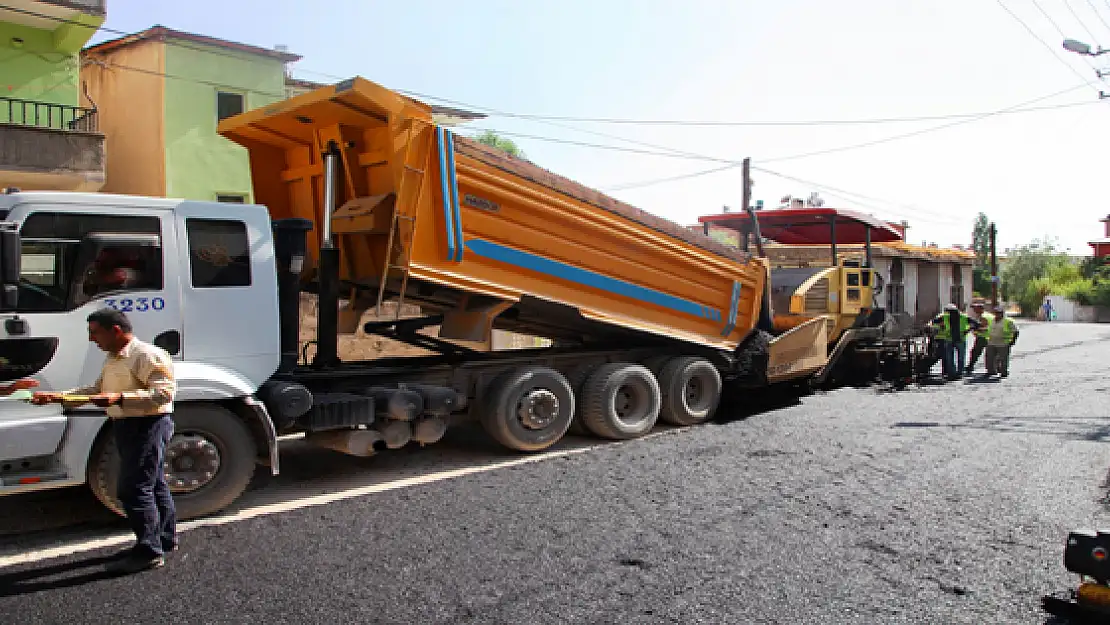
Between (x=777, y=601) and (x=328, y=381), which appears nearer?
(x=777, y=601)

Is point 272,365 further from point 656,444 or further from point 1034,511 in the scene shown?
point 1034,511

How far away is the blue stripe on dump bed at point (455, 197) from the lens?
6.39 metres

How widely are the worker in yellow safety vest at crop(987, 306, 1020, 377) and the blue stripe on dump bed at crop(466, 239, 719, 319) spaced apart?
7127 mm

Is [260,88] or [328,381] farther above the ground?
[260,88]

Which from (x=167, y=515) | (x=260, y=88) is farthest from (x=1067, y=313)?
(x=167, y=515)

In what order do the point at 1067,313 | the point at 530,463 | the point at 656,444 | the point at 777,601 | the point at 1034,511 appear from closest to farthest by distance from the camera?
the point at 777,601 → the point at 1034,511 → the point at 530,463 → the point at 656,444 → the point at 1067,313

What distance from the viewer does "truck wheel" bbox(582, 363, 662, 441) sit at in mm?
7582

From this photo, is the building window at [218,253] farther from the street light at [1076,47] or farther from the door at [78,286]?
the street light at [1076,47]

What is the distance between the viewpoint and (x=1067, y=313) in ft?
150

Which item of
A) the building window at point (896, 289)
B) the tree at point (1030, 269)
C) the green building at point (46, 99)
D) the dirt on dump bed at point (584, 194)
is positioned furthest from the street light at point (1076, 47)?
the tree at point (1030, 269)

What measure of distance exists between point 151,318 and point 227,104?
15191 millimetres

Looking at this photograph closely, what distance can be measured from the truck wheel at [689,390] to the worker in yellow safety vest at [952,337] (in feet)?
21.5

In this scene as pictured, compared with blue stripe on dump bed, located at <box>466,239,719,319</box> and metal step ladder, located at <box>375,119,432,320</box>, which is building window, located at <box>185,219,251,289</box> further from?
blue stripe on dump bed, located at <box>466,239,719,319</box>

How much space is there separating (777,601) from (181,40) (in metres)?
18.3
